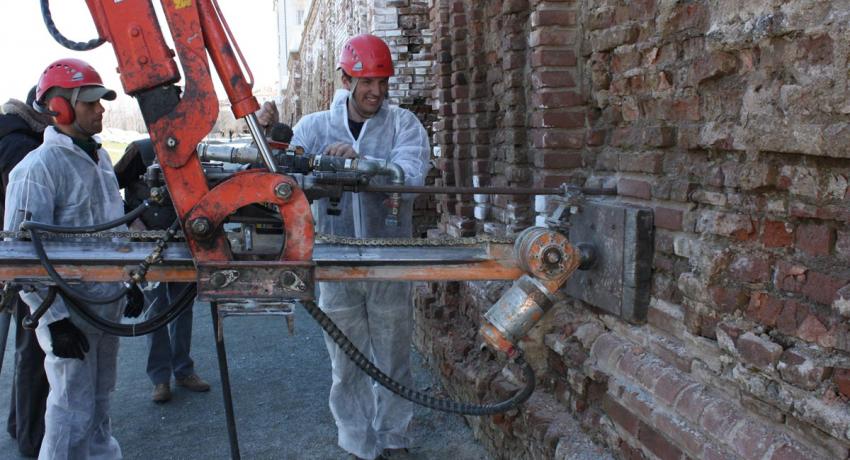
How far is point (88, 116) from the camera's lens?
340cm

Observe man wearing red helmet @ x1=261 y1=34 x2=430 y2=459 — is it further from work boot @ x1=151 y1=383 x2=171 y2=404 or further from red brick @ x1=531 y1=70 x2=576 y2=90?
work boot @ x1=151 y1=383 x2=171 y2=404

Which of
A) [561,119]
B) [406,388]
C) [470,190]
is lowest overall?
[406,388]

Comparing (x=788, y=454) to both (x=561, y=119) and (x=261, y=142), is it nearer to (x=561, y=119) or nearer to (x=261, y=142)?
(x=561, y=119)

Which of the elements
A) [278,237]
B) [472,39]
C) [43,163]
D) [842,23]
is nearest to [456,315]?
[472,39]

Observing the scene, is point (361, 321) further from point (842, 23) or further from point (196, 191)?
point (842, 23)

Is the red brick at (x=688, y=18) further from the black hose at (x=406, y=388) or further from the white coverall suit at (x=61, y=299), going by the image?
the white coverall suit at (x=61, y=299)

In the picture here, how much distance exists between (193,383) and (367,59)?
2578 mm

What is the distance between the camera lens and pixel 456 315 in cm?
464

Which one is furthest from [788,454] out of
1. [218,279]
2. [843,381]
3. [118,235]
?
[118,235]

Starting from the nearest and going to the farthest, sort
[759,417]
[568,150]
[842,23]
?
[842,23], [759,417], [568,150]

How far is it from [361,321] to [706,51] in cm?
216

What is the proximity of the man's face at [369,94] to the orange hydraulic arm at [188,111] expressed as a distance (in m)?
1.24

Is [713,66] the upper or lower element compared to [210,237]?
upper

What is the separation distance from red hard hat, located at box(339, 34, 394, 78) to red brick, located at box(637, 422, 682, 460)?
79.7 inches
